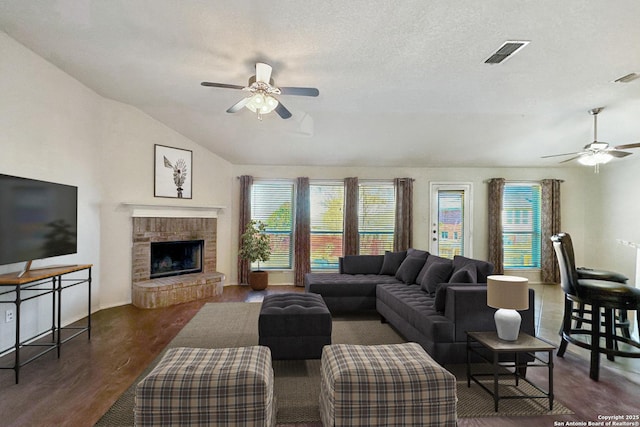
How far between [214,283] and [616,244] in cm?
803

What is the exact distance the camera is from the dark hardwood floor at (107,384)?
2412mm

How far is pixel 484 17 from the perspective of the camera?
276 centimetres

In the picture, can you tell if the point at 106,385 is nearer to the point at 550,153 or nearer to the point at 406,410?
the point at 406,410

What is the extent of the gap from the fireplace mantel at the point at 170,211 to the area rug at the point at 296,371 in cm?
178

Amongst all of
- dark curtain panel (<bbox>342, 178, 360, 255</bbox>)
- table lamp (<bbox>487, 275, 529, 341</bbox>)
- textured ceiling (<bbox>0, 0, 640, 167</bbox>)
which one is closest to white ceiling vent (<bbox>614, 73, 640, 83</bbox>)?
textured ceiling (<bbox>0, 0, 640, 167</bbox>)

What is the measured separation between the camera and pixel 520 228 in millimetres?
7648

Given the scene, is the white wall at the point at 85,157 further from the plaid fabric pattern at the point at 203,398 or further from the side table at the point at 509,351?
the side table at the point at 509,351

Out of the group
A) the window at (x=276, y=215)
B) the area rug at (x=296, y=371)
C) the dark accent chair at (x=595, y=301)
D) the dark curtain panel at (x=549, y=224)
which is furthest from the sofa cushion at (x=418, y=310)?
the dark curtain panel at (x=549, y=224)

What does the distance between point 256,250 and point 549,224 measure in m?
6.32

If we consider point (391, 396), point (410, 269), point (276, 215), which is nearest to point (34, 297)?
point (391, 396)

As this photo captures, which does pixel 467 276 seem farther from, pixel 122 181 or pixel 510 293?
pixel 122 181

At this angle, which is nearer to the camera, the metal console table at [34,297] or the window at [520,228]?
the metal console table at [34,297]

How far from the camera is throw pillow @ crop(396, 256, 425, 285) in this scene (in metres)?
4.84

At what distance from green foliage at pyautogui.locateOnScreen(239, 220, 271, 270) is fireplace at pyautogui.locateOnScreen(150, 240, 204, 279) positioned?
32.3 inches
